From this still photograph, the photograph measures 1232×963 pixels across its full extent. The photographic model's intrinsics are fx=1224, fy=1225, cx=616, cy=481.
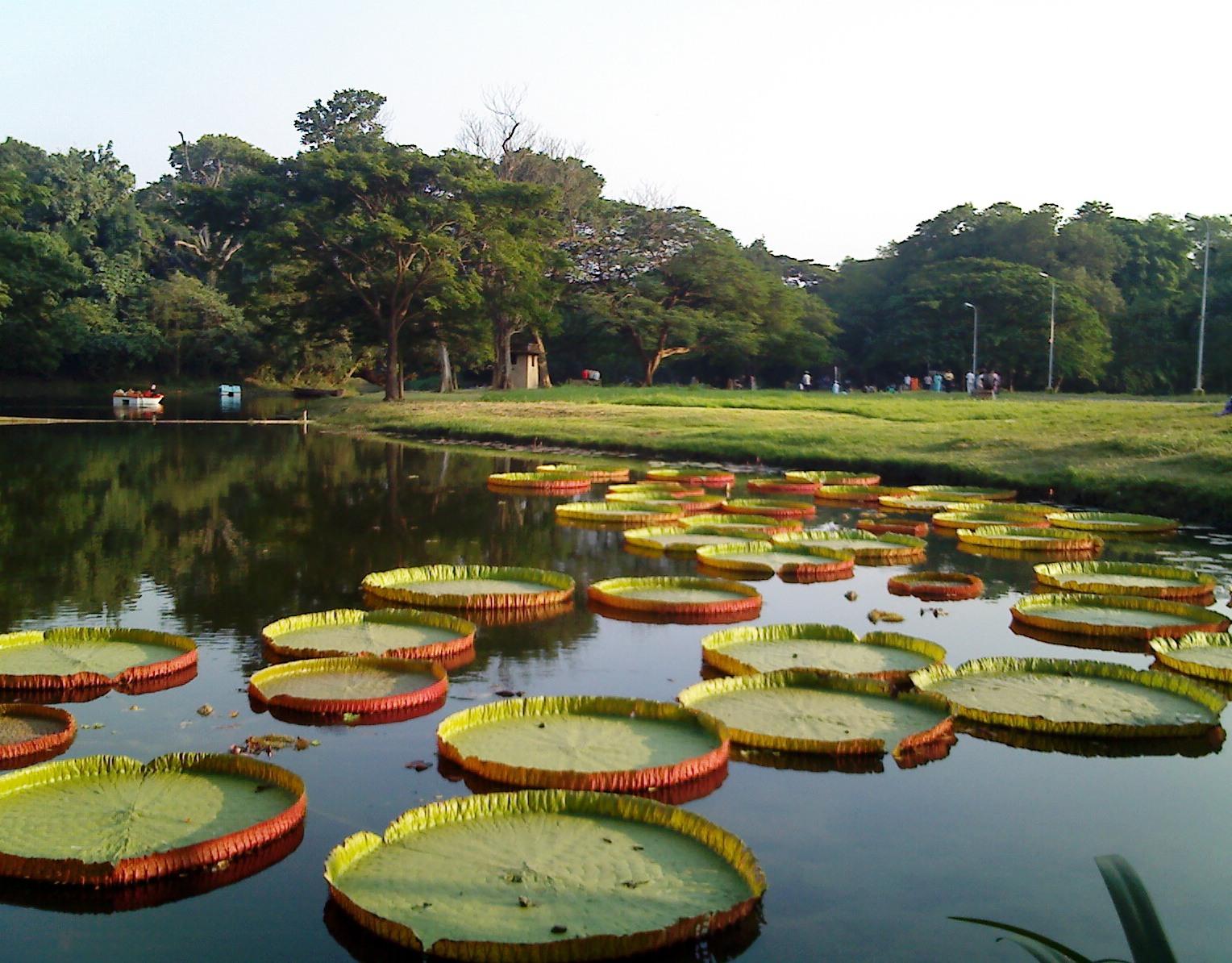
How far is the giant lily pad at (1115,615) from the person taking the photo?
8906 mm

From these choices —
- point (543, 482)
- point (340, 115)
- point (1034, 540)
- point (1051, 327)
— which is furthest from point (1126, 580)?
point (340, 115)

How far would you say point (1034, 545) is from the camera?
12953 millimetres

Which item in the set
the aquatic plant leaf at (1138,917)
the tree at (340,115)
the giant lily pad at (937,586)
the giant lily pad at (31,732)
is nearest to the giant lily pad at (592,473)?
the giant lily pad at (937,586)

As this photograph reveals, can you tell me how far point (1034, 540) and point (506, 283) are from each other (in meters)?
31.8

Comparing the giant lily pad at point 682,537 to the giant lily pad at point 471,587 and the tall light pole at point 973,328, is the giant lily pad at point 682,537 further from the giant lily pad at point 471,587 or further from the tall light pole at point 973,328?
the tall light pole at point 973,328

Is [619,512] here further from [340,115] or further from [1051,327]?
[340,115]

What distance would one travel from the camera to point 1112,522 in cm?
1436

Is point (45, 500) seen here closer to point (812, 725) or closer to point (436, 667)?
point (436, 667)

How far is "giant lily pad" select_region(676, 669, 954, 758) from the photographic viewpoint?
20.0 feet

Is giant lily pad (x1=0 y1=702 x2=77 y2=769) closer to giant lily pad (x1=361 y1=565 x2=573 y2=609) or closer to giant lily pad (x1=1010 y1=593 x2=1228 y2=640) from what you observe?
giant lily pad (x1=361 y1=565 x2=573 y2=609)

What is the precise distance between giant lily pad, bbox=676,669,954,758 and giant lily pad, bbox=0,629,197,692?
312cm

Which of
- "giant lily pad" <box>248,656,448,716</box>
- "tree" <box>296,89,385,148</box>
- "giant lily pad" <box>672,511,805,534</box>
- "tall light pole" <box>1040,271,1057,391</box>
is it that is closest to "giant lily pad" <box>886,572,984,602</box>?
"giant lily pad" <box>672,511,805,534</box>

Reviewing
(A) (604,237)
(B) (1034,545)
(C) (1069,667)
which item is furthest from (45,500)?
(A) (604,237)

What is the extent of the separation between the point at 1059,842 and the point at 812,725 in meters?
1.48
